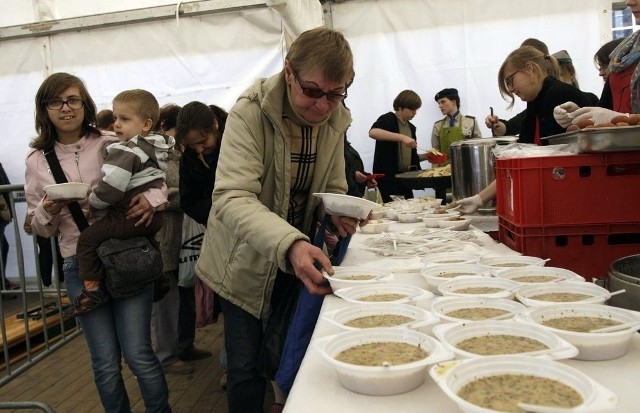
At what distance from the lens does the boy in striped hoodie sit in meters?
2.23

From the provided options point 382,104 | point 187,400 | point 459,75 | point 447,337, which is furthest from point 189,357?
point 459,75

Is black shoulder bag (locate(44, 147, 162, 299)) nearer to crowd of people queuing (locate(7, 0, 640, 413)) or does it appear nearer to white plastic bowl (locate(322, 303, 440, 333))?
crowd of people queuing (locate(7, 0, 640, 413))

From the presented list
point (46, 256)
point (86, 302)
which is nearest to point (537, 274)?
point (86, 302)

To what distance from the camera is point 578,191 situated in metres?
1.75

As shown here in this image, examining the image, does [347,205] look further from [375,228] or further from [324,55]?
[375,228]

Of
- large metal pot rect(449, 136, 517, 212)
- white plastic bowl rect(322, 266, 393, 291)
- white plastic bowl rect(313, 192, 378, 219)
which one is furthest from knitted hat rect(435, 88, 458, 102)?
white plastic bowl rect(322, 266, 393, 291)

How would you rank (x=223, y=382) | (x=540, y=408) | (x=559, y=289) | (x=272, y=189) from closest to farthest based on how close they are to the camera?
(x=540, y=408)
(x=559, y=289)
(x=272, y=189)
(x=223, y=382)

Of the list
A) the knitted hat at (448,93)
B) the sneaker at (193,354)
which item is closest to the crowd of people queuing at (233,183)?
the sneaker at (193,354)

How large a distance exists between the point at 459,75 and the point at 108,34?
3.92 m

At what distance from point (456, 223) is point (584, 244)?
0.78 metres

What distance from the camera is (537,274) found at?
149 centimetres

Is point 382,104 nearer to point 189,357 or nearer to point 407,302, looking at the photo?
point 189,357

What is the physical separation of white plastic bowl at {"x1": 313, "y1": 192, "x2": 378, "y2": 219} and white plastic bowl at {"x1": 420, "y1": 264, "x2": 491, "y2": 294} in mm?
277

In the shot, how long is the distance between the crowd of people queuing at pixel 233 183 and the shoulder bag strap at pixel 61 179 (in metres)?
0.02
